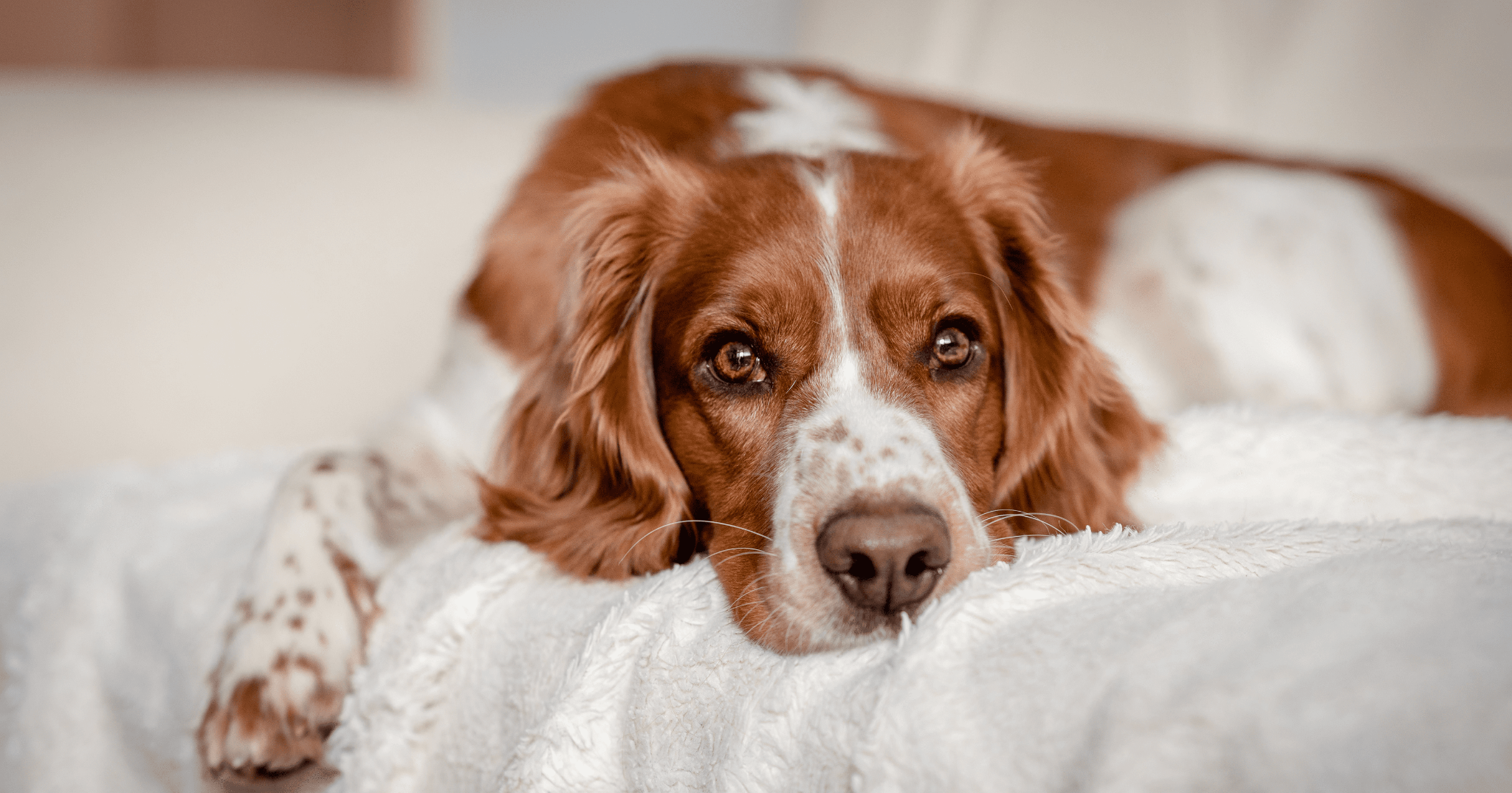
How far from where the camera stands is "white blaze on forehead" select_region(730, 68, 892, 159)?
195 centimetres

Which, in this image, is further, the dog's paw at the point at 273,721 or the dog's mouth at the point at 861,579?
the dog's paw at the point at 273,721

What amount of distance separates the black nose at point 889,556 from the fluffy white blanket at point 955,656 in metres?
0.09

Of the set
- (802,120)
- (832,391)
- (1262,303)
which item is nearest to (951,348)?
(832,391)

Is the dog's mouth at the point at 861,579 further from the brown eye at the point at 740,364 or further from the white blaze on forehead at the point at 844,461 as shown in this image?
the brown eye at the point at 740,364

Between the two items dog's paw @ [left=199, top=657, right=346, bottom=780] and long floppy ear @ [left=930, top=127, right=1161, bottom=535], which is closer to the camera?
dog's paw @ [left=199, top=657, right=346, bottom=780]

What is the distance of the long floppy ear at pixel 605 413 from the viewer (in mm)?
1434

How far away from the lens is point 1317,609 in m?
0.77

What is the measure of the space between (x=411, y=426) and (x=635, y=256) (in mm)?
678

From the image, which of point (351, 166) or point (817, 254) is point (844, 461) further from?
point (351, 166)

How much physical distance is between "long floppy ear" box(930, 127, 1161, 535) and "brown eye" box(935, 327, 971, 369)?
16cm

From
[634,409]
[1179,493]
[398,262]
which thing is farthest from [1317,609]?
[398,262]

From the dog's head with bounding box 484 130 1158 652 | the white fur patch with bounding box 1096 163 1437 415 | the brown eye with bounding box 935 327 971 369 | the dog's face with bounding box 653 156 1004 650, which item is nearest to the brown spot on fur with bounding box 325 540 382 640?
the dog's head with bounding box 484 130 1158 652

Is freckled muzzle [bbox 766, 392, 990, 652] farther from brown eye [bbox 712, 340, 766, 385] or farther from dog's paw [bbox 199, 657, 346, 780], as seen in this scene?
dog's paw [bbox 199, 657, 346, 780]

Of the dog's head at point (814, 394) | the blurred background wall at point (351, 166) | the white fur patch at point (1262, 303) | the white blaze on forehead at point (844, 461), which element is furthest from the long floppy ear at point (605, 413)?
the white fur patch at point (1262, 303)
